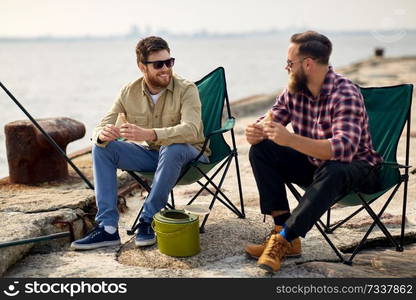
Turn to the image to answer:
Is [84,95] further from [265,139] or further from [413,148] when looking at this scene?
[265,139]

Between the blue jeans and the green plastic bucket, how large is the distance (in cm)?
13

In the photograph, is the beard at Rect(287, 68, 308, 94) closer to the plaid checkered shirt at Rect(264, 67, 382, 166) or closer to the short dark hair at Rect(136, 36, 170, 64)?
the plaid checkered shirt at Rect(264, 67, 382, 166)

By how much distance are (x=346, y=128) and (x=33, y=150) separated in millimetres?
2400

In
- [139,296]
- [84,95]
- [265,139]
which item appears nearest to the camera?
[139,296]

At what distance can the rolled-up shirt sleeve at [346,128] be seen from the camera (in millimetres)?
2652

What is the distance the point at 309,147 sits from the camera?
266cm

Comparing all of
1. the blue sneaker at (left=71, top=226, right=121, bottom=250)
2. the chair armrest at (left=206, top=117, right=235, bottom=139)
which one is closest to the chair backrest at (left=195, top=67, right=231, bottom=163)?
the chair armrest at (left=206, top=117, right=235, bottom=139)

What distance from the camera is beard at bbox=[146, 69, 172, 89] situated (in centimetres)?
334

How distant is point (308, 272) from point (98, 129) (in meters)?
1.38

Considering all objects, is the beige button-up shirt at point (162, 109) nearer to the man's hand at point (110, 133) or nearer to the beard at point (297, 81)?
the man's hand at point (110, 133)

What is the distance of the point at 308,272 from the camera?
276 centimetres

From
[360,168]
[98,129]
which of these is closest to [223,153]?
[98,129]

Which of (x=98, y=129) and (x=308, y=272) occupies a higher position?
(x=98, y=129)

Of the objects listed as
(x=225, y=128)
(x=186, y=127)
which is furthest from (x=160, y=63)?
(x=225, y=128)
